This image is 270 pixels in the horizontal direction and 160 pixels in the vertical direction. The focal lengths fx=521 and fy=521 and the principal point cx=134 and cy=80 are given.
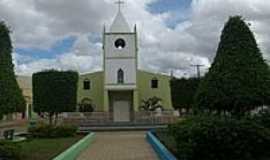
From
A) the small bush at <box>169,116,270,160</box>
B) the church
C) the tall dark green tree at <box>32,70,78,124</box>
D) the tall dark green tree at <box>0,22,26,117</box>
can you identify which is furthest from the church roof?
the small bush at <box>169,116,270,160</box>

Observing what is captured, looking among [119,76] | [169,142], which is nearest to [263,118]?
[169,142]

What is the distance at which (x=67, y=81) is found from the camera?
118 feet

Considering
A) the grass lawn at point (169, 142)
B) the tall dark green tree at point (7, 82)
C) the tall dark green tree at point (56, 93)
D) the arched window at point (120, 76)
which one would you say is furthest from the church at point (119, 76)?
the tall dark green tree at point (7, 82)

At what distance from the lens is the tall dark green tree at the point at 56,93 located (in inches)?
1404

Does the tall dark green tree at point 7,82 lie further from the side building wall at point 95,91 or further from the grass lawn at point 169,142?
the side building wall at point 95,91

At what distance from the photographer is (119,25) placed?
179ft

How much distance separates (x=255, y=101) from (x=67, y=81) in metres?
23.1

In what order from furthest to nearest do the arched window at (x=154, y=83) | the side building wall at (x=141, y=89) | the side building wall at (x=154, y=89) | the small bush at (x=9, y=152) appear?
1. the arched window at (x=154, y=83)
2. the side building wall at (x=154, y=89)
3. the side building wall at (x=141, y=89)
4. the small bush at (x=9, y=152)

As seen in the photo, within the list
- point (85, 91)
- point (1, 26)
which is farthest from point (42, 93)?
point (85, 91)

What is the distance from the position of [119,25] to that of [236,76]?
40910 millimetres

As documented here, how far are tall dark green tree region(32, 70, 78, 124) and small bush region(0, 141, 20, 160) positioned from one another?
2078 cm

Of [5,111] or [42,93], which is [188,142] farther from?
[42,93]

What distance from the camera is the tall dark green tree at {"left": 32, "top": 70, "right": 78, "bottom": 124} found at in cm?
3566

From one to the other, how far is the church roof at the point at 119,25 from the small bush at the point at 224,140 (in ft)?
134
